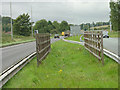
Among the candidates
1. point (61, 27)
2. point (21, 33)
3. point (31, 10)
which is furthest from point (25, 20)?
point (61, 27)

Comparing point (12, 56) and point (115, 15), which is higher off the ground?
point (115, 15)

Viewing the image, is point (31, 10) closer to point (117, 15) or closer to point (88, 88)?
point (117, 15)

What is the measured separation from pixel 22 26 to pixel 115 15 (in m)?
38.0

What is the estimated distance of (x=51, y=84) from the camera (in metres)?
5.86

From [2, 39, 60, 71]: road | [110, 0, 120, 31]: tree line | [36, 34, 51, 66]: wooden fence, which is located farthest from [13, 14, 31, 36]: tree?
[36, 34, 51, 66]: wooden fence

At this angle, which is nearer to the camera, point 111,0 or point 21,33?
point 111,0

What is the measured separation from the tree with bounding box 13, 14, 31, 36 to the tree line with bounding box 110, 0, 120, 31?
35.5 metres

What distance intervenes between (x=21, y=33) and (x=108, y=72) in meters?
78.7

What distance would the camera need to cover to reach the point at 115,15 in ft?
203

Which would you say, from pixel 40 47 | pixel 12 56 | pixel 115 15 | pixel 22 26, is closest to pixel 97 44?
pixel 40 47

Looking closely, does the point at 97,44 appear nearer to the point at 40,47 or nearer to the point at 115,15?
→ the point at 40,47

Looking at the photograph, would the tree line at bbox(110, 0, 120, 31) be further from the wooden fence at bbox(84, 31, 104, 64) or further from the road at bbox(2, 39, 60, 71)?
the wooden fence at bbox(84, 31, 104, 64)

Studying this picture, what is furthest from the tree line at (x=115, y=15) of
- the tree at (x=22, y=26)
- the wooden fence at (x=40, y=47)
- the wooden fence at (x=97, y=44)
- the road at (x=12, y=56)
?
the wooden fence at (x=40, y=47)

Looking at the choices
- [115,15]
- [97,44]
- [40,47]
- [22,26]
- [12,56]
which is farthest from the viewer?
[22,26]
